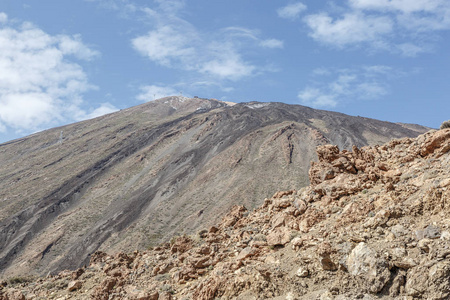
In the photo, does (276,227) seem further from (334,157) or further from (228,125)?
(228,125)

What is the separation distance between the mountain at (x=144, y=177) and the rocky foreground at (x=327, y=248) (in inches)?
1196

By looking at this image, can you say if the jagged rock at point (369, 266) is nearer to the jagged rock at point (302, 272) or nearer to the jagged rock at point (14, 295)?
the jagged rock at point (302, 272)

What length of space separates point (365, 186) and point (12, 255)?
51.8m

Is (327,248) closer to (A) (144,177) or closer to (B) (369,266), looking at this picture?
(B) (369,266)

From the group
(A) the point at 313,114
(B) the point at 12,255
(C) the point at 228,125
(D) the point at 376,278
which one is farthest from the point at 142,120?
(D) the point at 376,278

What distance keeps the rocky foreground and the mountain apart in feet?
99.7

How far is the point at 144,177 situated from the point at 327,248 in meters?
65.0

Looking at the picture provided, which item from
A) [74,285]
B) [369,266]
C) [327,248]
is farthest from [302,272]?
[74,285]

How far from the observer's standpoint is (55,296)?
568 inches

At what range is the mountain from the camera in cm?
4862

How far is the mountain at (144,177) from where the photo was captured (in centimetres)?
4862

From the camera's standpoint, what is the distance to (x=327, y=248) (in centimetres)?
820

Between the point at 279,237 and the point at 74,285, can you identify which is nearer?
the point at 279,237

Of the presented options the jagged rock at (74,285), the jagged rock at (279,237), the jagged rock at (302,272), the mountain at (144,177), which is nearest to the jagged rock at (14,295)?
the jagged rock at (74,285)
